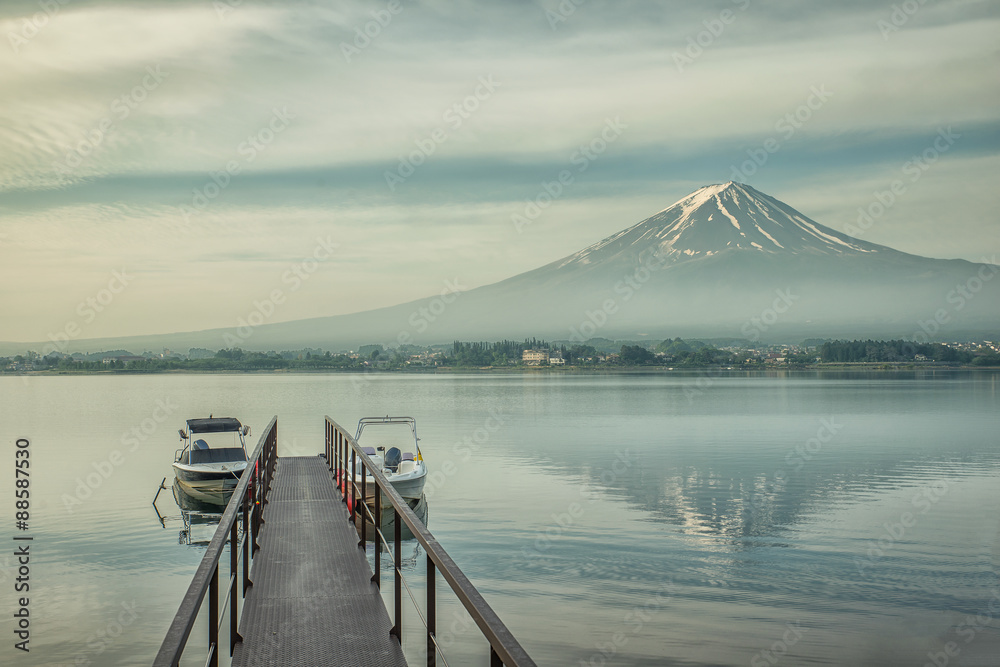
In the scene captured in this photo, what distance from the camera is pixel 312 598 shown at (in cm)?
624

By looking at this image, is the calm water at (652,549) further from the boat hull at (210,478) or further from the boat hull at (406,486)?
the boat hull at (406,486)

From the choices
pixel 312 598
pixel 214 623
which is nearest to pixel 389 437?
pixel 312 598

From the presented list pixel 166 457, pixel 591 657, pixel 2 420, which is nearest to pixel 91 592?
pixel 591 657

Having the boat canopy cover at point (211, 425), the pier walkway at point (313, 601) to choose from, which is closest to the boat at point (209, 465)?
the boat canopy cover at point (211, 425)

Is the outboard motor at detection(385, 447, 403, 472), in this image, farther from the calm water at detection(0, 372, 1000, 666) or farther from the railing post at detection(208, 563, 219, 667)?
the railing post at detection(208, 563, 219, 667)

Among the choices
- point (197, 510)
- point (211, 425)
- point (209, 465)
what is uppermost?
point (211, 425)

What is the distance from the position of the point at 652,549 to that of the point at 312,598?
889 centimetres

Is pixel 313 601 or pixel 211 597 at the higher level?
pixel 211 597

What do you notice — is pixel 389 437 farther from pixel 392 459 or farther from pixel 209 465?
pixel 392 459

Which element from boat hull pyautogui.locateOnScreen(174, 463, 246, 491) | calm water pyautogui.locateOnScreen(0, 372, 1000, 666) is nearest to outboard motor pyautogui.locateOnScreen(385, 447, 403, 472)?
calm water pyautogui.locateOnScreen(0, 372, 1000, 666)

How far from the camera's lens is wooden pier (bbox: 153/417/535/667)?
10.1 ft

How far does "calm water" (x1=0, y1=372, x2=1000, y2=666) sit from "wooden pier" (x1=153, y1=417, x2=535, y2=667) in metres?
1.92

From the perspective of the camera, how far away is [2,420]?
159 feet

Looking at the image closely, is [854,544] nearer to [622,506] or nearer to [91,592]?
[622,506]
